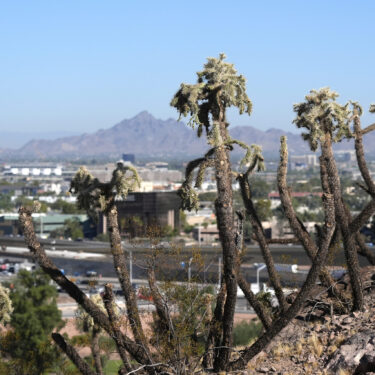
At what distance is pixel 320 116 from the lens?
671 inches

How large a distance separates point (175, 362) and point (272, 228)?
95.2 meters

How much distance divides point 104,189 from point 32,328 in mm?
26785

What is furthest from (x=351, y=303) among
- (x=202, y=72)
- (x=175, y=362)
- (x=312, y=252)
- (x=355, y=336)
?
(x=202, y=72)

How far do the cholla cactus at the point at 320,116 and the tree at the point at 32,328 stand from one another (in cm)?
1955

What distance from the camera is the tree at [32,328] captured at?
35344mm

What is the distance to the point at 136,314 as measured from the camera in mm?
15508

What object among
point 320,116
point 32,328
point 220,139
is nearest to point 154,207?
point 32,328

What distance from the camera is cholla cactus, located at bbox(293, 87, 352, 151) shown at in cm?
1692

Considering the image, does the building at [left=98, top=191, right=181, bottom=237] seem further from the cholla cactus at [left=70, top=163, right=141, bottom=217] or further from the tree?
the cholla cactus at [left=70, top=163, right=141, bottom=217]

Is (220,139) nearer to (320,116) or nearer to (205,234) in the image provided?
(320,116)

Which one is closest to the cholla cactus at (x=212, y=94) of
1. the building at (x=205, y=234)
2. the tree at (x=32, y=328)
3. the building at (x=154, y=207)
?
the tree at (x=32, y=328)

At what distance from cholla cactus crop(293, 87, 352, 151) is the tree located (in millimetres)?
19554

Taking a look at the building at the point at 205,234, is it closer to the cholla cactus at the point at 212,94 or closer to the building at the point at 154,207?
the building at the point at 154,207

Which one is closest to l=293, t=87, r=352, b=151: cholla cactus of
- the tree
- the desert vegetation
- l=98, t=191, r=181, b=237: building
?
the desert vegetation
